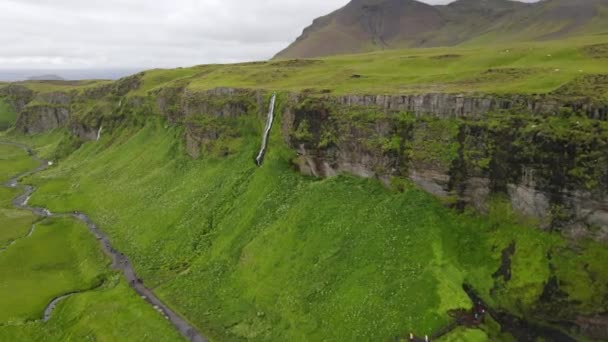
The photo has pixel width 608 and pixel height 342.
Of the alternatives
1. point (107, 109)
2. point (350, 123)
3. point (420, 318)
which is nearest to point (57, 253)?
point (350, 123)

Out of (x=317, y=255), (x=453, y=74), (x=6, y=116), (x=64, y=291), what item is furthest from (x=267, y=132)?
(x=6, y=116)

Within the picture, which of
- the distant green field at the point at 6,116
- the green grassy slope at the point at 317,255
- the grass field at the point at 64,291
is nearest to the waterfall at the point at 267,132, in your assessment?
the green grassy slope at the point at 317,255

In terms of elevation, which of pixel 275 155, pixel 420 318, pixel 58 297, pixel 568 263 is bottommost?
pixel 58 297

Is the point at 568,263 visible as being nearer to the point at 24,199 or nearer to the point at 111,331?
the point at 111,331

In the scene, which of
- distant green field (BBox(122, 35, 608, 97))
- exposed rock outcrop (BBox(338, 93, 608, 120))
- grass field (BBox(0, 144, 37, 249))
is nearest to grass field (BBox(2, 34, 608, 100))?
distant green field (BBox(122, 35, 608, 97))

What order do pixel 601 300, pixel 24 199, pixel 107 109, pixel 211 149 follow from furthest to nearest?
pixel 107 109 < pixel 24 199 < pixel 211 149 < pixel 601 300

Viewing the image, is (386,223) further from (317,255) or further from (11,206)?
(11,206)

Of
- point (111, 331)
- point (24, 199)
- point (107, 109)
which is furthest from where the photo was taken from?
point (107, 109)
